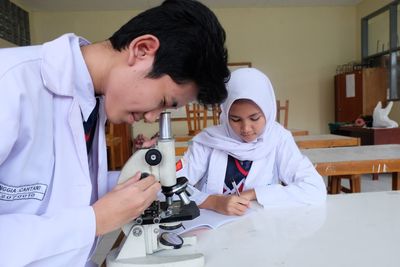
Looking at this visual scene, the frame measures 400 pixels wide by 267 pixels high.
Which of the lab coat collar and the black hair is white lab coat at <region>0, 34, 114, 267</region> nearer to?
the lab coat collar

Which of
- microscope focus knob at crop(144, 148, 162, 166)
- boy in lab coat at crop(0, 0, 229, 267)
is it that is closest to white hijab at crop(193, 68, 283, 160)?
boy in lab coat at crop(0, 0, 229, 267)

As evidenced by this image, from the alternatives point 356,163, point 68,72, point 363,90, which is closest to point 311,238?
point 68,72

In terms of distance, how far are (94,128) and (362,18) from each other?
6085mm

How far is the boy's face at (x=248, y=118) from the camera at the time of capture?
3.99 feet

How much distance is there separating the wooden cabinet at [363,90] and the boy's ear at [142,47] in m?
5.06

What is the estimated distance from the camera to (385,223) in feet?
2.62

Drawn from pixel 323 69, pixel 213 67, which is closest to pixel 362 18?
pixel 323 69

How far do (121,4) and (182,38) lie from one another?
18.0ft

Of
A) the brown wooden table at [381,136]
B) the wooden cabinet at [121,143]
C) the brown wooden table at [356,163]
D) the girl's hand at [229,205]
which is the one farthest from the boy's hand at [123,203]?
the brown wooden table at [381,136]

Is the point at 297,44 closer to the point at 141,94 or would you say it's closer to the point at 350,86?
the point at 350,86

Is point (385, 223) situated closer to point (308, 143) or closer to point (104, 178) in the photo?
point (104, 178)

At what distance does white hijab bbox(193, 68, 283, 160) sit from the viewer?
121 centimetres

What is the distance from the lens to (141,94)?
26.1 inches

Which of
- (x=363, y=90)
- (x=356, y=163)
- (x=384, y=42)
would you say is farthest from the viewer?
(x=384, y=42)
